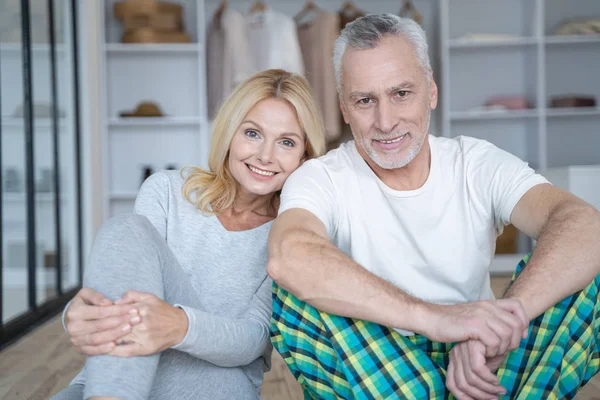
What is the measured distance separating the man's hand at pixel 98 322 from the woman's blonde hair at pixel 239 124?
43cm

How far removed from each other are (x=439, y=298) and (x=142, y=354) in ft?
2.22

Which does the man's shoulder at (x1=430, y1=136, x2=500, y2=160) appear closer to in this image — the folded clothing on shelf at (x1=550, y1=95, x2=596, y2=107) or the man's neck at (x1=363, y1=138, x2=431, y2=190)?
the man's neck at (x1=363, y1=138, x2=431, y2=190)

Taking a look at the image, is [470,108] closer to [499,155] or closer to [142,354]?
[499,155]

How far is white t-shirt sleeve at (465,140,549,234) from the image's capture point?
1.40m

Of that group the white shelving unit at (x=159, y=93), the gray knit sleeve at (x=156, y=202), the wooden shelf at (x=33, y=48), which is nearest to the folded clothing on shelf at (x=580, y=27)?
the white shelving unit at (x=159, y=93)

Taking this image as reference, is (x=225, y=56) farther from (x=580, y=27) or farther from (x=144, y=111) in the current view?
(x=580, y=27)

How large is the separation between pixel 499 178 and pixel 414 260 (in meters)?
0.26

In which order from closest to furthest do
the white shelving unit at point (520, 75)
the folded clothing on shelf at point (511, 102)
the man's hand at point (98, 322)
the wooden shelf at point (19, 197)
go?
the man's hand at point (98, 322)
the wooden shelf at point (19, 197)
the folded clothing on shelf at point (511, 102)
the white shelving unit at point (520, 75)

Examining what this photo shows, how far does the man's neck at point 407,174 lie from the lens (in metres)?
1.52

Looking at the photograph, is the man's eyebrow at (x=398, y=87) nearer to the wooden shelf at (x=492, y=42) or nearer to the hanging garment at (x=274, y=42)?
the hanging garment at (x=274, y=42)

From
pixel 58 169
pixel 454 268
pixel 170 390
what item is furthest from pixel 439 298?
pixel 58 169

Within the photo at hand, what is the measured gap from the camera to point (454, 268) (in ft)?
4.79

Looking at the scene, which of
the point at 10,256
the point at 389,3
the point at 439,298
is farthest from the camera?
the point at 389,3

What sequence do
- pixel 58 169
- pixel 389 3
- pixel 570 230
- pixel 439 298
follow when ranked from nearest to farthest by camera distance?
pixel 570 230, pixel 439 298, pixel 58 169, pixel 389 3
